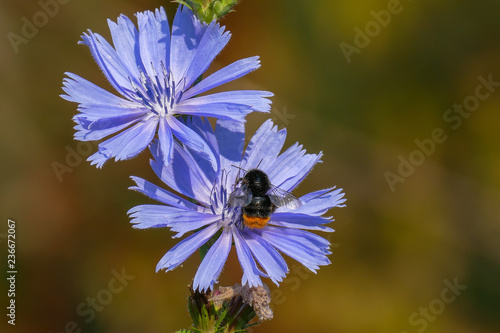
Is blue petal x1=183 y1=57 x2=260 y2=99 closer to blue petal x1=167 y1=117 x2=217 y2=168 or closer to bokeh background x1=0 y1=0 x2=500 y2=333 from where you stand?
blue petal x1=167 y1=117 x2=217 y2=168

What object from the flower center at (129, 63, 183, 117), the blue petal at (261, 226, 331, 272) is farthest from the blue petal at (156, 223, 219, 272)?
the flower center at (129, 63, 183, 117)

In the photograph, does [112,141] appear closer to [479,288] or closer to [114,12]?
[114,12]

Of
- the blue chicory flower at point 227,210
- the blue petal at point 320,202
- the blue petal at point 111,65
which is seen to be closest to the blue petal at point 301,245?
the blue chicory flower at point 227,210

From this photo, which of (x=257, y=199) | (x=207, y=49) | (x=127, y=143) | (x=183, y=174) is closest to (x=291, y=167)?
(x=257, y=199)

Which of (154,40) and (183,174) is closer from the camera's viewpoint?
(183,174)

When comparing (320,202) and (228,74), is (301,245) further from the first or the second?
(228,74)

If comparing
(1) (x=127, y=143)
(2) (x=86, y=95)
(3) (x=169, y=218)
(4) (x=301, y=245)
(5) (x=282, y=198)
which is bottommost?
(4) (x=301, y=245)

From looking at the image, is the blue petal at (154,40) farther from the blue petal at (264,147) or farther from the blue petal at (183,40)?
the blue petal at (264,147)

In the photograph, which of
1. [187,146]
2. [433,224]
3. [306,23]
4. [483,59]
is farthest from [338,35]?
[187,146]
